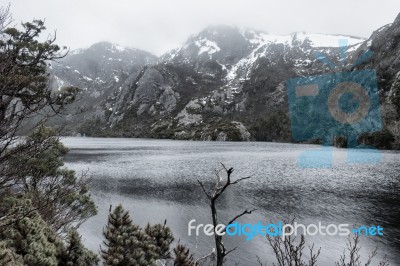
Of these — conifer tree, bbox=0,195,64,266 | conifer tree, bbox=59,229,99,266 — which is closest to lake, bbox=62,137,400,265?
conifer tree, bbox=59,229,99,266

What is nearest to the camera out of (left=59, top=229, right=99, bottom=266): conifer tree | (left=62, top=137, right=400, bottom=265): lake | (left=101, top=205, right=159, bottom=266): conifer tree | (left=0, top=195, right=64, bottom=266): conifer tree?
(left=0, top=195, right=64, bottom=266): conifer tree

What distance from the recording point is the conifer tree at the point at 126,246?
10117 mm

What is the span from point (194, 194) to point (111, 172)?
29196mm

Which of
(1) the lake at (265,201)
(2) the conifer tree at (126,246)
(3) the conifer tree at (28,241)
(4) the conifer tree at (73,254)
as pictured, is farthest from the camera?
(1) the lake at (265,201)

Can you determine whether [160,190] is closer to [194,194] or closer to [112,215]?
[194,194]

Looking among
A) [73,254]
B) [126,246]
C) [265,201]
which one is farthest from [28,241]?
[265,201]

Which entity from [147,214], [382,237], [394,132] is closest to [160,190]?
[147,214]

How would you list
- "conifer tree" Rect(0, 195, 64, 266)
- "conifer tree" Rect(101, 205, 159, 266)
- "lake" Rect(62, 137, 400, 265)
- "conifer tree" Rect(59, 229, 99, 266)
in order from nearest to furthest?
"conifer tree" Rect(0, 195, 64, 266), "conifer tree" Rect(59, 229, 99, 266), "conifer tree" Rect(101, 205, 159, 266), "lake" Rect(62, 137, 400, 265)

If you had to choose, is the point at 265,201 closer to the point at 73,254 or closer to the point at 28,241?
the point at 73,254

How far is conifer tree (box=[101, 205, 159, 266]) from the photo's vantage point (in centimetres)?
1012

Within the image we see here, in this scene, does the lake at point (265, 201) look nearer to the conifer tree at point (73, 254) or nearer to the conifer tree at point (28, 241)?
the conifer tree at point (73, 254)

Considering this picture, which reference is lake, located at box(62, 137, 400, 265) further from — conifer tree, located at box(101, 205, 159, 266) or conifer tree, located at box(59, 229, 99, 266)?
conifer tree, located at box(59, 229, 99, 266)

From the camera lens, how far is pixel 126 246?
1047 centimetres

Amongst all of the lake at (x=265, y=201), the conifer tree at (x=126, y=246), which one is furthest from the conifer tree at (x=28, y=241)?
the lake at (x=265, y=201)
